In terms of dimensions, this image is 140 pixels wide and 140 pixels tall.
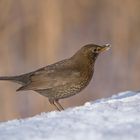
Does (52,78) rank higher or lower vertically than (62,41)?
higher

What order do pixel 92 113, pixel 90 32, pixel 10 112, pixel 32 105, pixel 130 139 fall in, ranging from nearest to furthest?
pixel 130 139 → pixel 92 113 → pixel 10 112 → pixel 32 105 → pixel 90 32

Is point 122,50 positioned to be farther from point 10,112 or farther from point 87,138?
point 87,138

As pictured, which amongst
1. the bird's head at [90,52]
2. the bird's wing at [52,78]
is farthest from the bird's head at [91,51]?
the bird's wing at [52,78]

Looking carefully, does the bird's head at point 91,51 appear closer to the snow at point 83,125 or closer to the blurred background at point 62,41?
the snow at point 83,125

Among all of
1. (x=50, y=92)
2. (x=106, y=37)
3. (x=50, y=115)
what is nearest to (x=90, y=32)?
(x=106, y=37)

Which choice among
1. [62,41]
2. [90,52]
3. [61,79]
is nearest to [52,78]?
[61,79]

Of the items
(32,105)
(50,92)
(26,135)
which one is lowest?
(32,105)

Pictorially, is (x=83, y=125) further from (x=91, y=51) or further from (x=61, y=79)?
(x=91, y=51)
